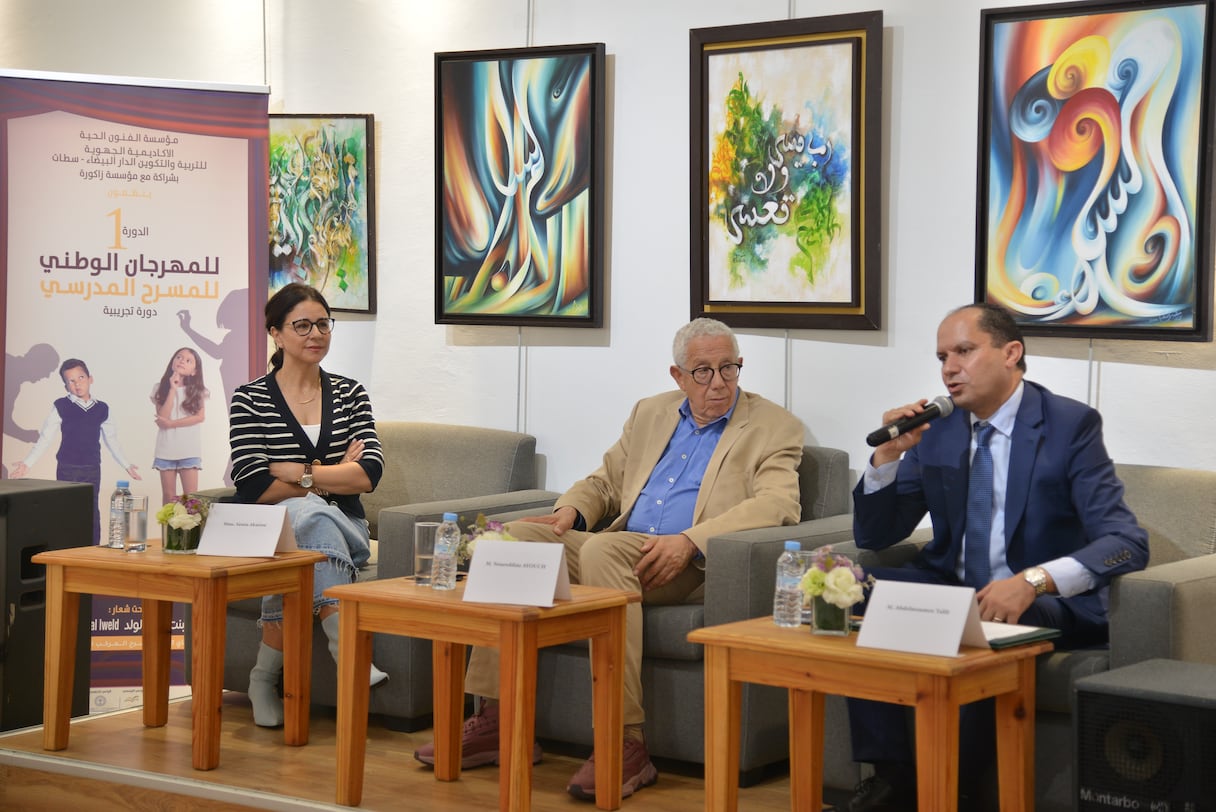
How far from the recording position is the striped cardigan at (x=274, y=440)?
4664 mm

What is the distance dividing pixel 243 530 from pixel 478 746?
867mm

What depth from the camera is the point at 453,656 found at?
4.02 meters

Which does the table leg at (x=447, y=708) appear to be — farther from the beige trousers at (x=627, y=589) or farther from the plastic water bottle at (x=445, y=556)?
the plastic water bottle at (x=445, y=556)

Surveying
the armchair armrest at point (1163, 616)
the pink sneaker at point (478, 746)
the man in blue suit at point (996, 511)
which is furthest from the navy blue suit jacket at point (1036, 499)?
the pink sneaker at point (478, 746)

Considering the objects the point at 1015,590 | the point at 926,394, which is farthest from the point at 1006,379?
the point at 926,394

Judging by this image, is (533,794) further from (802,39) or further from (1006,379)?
(802,39)

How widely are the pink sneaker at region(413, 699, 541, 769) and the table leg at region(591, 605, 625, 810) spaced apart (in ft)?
1.43

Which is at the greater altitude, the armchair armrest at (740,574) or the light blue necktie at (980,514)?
the light blue necktie at (980,514)

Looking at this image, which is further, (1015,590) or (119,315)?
(119,315)

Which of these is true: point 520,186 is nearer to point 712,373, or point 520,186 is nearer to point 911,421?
point 712,373

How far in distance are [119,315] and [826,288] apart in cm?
231

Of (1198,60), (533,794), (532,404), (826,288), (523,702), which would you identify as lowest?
(533,794)

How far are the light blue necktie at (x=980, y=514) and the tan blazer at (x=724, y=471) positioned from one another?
0.67 m

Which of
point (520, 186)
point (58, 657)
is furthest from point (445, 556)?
point (520, 186)
